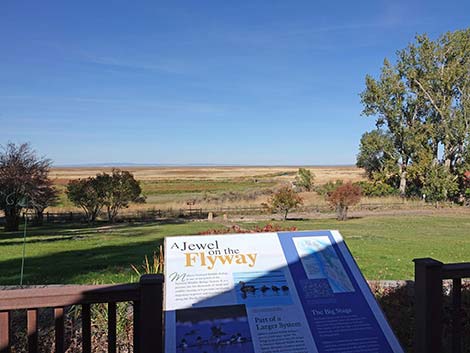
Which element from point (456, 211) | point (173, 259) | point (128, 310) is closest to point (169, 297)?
point (173, 259)

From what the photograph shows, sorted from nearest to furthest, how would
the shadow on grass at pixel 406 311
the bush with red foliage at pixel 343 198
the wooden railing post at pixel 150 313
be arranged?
the wooden railing post at pixel 150 313, the shadow on grass at pixel 406 311, the bush with red foliage at pixel 343 198

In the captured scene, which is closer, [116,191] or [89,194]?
[89,194]

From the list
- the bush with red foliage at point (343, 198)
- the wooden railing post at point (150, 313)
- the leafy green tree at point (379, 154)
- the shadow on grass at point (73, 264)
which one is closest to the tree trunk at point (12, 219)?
the shadow on grass at point (73, 264)

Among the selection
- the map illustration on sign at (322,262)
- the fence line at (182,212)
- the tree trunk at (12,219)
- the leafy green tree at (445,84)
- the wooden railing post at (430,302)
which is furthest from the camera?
the leafy green tree at (445,84)

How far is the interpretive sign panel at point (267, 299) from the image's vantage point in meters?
2.39

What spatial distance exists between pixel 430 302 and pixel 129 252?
38.4ft

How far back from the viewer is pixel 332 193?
Answer: 26172 mm

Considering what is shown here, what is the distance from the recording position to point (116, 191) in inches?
1092

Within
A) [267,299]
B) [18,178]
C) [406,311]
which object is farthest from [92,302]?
[18,178]

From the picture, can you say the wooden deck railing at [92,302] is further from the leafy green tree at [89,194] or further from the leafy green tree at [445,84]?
the leafy green tree at [445,84]

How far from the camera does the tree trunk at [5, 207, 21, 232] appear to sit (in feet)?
75.8

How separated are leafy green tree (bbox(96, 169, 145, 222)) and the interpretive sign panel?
26.0 meters

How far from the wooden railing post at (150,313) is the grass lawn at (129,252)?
6391 mm

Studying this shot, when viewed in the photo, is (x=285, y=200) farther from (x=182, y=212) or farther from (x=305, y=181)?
(x=305, y=181)
